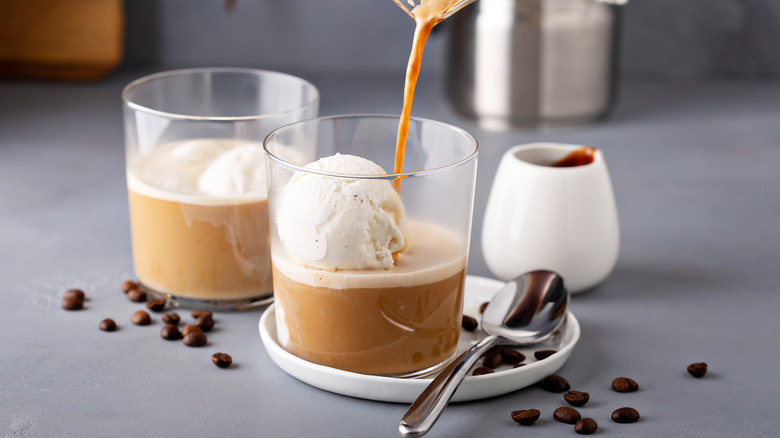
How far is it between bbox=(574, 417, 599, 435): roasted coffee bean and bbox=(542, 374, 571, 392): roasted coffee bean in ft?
0.24

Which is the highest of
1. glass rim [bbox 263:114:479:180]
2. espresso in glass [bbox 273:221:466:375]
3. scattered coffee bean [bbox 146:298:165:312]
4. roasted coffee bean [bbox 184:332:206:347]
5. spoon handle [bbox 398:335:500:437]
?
glass rim [bbox 263:114:479:180]

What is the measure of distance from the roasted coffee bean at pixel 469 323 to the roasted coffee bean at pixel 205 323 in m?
0.28

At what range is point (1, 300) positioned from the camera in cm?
106

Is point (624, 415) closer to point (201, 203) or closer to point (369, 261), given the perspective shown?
point (369, 261)

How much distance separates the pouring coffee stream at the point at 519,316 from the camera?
82 cm

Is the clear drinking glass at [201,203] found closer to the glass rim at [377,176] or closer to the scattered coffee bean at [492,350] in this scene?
the glass rim at [377,176]

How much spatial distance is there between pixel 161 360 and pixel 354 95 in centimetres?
117

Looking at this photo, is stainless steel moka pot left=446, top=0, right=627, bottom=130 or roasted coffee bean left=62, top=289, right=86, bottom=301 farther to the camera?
stainless steel moka pot left=446, top=0, right=627, bottom=130

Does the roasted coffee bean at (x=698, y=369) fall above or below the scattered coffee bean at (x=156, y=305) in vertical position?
below

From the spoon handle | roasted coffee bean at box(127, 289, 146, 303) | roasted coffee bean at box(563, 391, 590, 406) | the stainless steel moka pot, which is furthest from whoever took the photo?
the stainless steel moka pot

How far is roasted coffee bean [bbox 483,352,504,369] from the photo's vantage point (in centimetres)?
89

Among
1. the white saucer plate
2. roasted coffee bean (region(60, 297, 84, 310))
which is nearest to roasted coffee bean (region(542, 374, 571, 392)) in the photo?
the white saucer plate

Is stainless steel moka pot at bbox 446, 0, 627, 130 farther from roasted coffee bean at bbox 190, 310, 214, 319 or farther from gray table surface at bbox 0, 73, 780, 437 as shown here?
roasted coffee bean at bbox 190, 310, 214, 319

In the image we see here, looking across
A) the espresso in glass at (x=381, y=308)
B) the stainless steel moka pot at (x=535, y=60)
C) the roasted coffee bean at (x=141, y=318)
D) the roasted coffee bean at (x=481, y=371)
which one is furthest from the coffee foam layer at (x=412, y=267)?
the stainless steel moka pot at (x=535, y=60)
